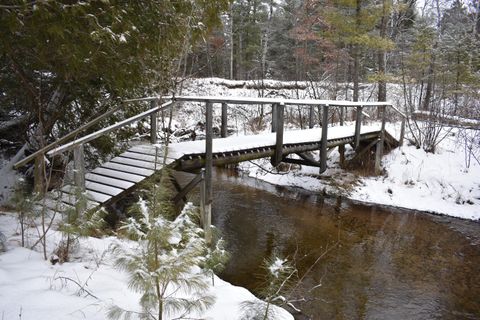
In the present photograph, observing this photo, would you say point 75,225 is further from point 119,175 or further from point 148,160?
point 148,160

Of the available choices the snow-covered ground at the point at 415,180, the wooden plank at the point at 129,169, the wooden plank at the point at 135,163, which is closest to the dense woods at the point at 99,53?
the wooden plank at the point at 129,169

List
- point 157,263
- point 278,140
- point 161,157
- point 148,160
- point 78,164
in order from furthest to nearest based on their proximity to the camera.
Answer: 1. point 278,140
2. point 148,160
3. point 78,164
4. point 161,157
5. point 157,263

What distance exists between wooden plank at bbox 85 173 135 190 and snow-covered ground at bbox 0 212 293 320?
1.19 meters

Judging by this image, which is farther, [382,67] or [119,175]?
[382,67]

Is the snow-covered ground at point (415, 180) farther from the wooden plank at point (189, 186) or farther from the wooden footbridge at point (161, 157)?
the wooden plank at point (189, 186)

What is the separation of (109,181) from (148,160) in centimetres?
73

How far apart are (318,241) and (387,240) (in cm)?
157

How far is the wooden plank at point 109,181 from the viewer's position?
5.28m

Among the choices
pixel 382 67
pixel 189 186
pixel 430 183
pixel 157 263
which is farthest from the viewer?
pixel 382 67

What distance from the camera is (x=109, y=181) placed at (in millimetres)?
5473

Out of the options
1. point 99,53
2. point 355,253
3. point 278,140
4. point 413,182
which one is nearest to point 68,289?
point 99,53

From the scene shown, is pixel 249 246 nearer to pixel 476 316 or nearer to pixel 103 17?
pixel 476 316

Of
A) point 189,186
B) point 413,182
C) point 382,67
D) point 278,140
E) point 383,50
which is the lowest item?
point 413,182

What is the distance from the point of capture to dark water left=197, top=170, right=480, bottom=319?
527cm
